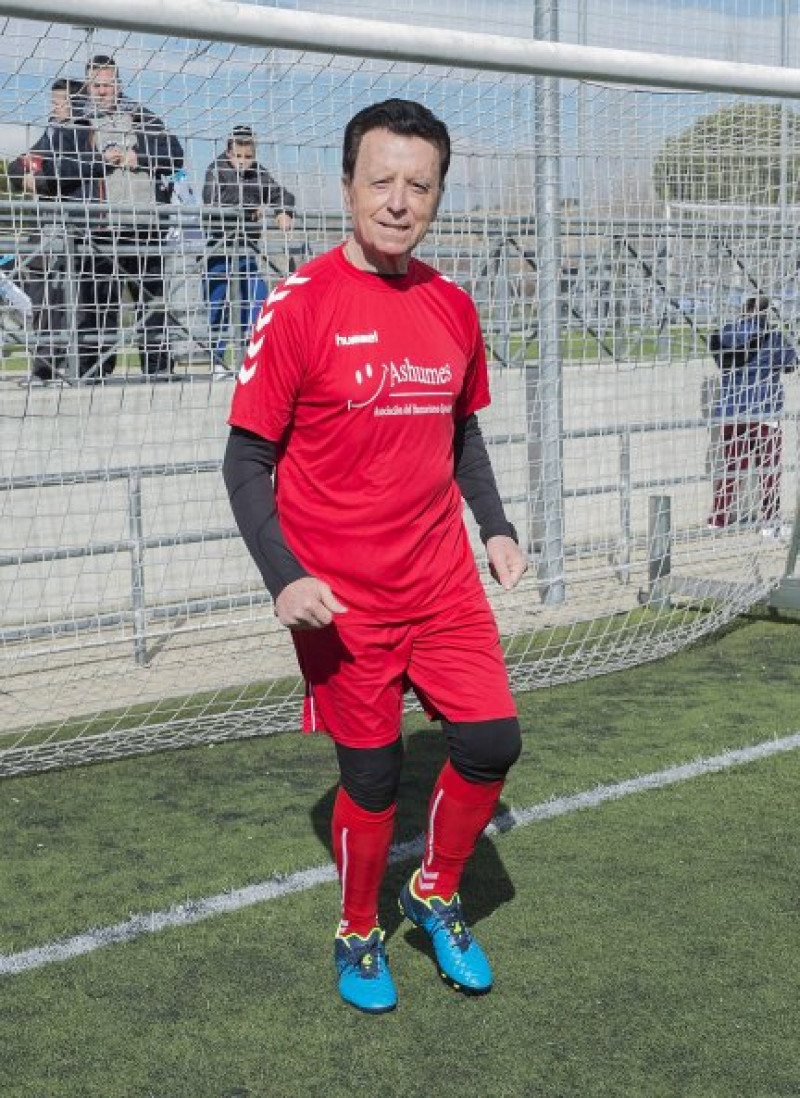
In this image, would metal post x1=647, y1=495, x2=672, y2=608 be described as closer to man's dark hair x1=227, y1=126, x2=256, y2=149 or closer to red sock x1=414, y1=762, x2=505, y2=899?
man's dark hair x1=227, y1=126, x2=256, y2=149

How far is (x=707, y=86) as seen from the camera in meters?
5.58

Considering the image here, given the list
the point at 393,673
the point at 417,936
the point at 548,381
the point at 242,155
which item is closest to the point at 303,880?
the point at 417,936

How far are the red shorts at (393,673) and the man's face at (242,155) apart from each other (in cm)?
306

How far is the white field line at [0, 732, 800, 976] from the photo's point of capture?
3959 millimetres

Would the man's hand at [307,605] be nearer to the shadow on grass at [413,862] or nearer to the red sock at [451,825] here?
the red sock at [451,825]

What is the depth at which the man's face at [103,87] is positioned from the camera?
17.3ft

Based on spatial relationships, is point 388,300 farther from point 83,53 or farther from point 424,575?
point 83,53

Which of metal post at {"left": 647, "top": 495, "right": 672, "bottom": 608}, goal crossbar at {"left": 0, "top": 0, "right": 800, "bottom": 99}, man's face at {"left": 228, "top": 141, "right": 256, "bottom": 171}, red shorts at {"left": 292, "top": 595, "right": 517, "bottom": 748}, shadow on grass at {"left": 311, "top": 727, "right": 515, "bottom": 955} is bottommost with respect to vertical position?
shadow on grass at {"left": 311, "top": 727, "right": 515, "bottom": 955}

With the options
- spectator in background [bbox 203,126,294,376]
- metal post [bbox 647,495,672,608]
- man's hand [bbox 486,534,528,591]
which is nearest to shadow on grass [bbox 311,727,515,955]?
man's hand [bbox 486,534,528,591]

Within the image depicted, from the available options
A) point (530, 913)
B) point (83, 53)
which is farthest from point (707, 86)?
point (530, 913)

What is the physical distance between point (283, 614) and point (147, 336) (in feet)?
11.6

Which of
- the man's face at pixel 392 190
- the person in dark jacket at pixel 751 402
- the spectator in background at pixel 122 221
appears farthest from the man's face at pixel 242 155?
the person in dark jacket at pixel 751 402

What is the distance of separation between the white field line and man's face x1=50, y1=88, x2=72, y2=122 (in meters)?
2.93

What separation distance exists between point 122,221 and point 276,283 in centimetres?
76
